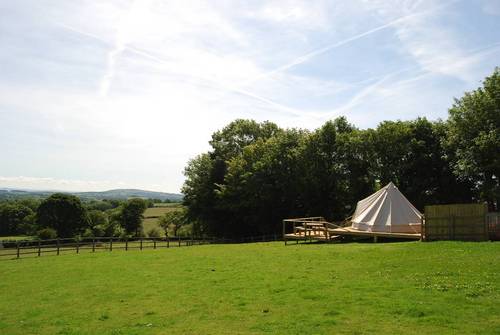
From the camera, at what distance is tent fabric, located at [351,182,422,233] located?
2775 cm

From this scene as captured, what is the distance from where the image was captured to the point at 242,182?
48344mm

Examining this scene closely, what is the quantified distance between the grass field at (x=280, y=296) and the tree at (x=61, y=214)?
58084mm

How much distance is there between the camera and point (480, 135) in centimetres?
3309

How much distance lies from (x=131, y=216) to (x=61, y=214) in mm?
15232

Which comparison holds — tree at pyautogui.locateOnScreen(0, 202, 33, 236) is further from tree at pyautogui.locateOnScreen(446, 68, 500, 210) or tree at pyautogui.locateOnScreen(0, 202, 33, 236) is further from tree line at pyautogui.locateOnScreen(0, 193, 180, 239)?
tree at pyautogui.locateOnScreen(446, 68, 500, 210)

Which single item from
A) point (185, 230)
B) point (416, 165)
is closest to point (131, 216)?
point (185, 230)

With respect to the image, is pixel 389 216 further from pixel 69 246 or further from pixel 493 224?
pixel 69 246

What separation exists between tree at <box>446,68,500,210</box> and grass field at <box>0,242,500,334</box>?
48.6ft

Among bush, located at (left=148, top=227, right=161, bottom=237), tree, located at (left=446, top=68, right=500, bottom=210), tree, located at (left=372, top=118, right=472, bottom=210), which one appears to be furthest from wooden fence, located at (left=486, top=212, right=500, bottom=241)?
bush, located at (left=148, top=227, right=161, bottom=237)

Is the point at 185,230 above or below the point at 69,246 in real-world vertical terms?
below

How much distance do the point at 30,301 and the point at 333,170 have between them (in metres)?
33.8

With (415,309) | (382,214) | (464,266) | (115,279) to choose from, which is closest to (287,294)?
(415,309)

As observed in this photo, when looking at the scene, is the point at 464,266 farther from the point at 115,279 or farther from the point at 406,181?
the point at 406,181

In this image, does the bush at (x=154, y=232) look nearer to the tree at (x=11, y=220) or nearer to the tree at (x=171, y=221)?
the tree at (x=171, y=221)
